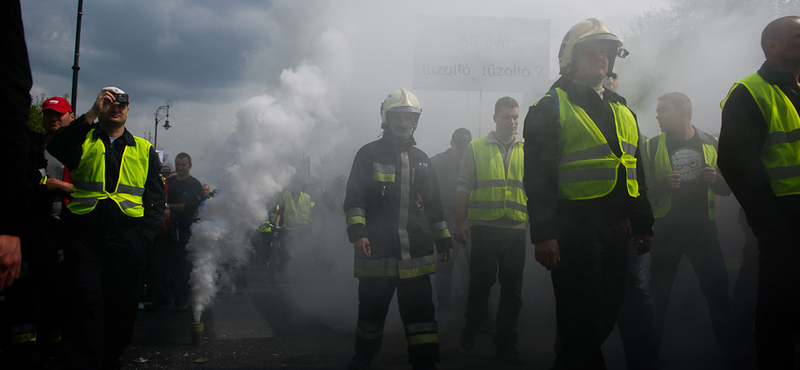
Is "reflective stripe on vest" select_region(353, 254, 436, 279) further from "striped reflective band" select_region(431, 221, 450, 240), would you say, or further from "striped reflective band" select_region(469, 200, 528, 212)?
"striped reflective band" select_region(469, 200, 528, 212)

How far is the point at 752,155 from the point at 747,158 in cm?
2

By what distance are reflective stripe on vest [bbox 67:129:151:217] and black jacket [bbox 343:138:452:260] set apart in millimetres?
1322

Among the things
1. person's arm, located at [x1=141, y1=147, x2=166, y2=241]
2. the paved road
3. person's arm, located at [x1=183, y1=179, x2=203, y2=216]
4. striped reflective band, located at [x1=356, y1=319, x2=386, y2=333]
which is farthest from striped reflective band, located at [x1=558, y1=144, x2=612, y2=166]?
person's arm, located at [x1=183, y1=179, x2=203, y2=216]

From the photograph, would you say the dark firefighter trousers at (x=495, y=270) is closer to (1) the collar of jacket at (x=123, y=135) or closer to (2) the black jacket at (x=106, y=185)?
(2) the black jacket at (x=106, y=185)

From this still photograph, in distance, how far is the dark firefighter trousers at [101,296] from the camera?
2922 millimetres

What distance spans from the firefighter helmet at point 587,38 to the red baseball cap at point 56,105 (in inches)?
140

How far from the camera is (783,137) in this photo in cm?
237

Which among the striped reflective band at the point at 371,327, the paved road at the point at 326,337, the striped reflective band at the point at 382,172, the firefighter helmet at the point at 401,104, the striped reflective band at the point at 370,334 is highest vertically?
the firefighter helmet at the point at 401,104

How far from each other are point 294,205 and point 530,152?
7.21 metres

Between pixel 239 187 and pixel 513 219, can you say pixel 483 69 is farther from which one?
pixel 239 187

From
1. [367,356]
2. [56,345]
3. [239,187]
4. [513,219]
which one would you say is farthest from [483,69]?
[56,345]

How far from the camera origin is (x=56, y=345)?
157 inches

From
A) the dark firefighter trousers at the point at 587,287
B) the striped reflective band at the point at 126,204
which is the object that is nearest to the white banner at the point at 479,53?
the striped reflective band at the point at 126,204

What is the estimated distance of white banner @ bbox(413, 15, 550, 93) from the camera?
22.2 ft
